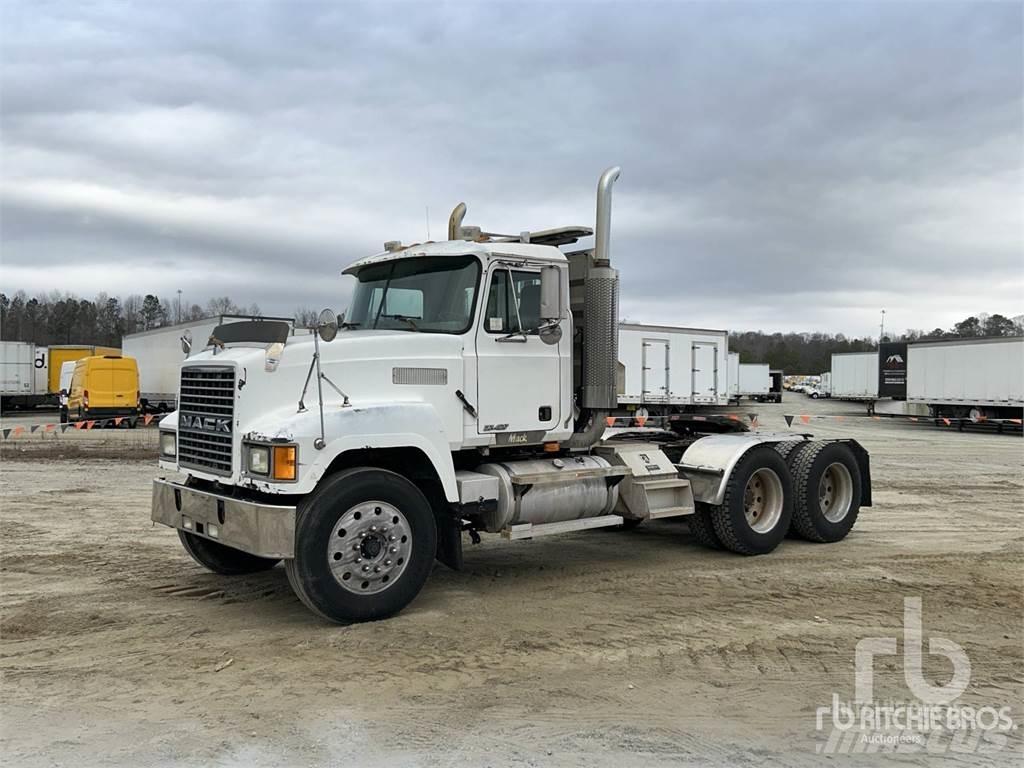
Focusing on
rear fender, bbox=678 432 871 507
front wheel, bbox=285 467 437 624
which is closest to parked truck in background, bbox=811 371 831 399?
rear fender, bbox=678 432 871 507

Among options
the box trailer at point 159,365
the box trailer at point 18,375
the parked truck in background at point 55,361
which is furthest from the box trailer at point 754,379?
the box trailer at point 18,375

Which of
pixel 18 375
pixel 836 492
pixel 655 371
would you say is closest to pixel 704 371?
pixel 655 371

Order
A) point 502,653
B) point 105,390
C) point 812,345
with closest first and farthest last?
point 502,653 < point 105,390 < point 812,345

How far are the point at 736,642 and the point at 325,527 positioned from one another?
10.2 feet

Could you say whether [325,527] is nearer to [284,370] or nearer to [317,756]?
[284,370]

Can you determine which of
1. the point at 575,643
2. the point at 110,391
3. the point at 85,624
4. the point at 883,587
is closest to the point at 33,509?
the point at 85,624

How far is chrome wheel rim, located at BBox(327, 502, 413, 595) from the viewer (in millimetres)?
6141

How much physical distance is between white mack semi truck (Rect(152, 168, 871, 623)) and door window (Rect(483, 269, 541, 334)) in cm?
2

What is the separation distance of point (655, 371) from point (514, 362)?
81.6ft

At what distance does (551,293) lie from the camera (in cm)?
721

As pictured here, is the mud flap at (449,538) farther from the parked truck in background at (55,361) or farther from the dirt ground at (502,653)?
the parked truck in background at (55,361)

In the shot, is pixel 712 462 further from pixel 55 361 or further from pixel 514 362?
pixel 55 361

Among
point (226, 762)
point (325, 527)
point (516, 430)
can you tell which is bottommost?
point (226, 762)

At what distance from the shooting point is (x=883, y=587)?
7.63 meters
